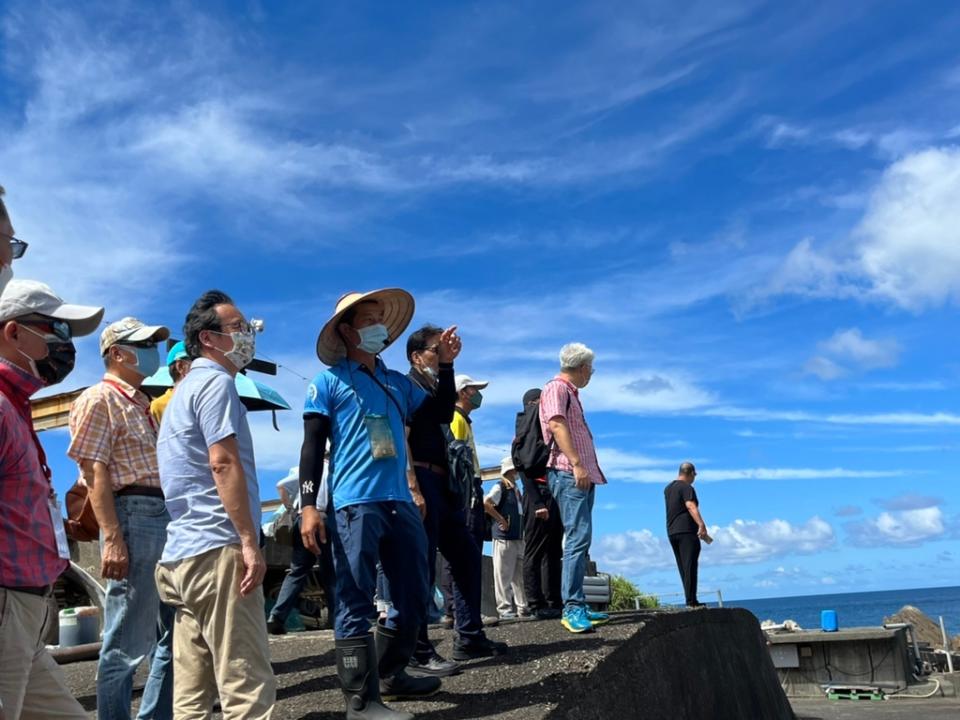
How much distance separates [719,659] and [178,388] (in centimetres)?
475

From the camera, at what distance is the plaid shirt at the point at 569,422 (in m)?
6.83

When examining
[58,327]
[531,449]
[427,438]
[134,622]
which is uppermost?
[531,449]

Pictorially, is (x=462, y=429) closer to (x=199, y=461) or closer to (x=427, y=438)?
(x=427, y=438)

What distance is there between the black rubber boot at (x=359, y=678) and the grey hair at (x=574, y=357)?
9.74 ft

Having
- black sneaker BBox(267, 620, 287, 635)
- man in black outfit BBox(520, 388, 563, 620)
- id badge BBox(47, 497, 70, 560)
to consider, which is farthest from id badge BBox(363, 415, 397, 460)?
black sneaker BBox(267, 620, 287, 635)

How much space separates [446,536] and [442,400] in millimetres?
945

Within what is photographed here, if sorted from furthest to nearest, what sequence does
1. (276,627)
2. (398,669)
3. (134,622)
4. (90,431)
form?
(276,627) → (398,669) → (90,431) → (134,622)

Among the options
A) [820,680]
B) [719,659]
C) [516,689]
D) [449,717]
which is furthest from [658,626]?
[820,680]

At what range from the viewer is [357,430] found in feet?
16.5

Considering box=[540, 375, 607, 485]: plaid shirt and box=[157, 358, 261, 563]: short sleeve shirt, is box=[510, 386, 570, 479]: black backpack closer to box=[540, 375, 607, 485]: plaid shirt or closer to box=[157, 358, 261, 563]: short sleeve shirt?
box=[540, 375, 607, 485]: plaid shirt

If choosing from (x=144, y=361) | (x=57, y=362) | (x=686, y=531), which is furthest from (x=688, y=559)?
(x=57, y=362)

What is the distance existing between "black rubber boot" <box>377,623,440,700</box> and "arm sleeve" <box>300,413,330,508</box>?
2.52 feet

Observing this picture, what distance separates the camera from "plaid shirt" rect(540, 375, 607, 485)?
22.4ft

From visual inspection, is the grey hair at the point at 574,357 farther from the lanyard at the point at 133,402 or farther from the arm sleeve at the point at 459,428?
the lanyard at the point at 133,402
